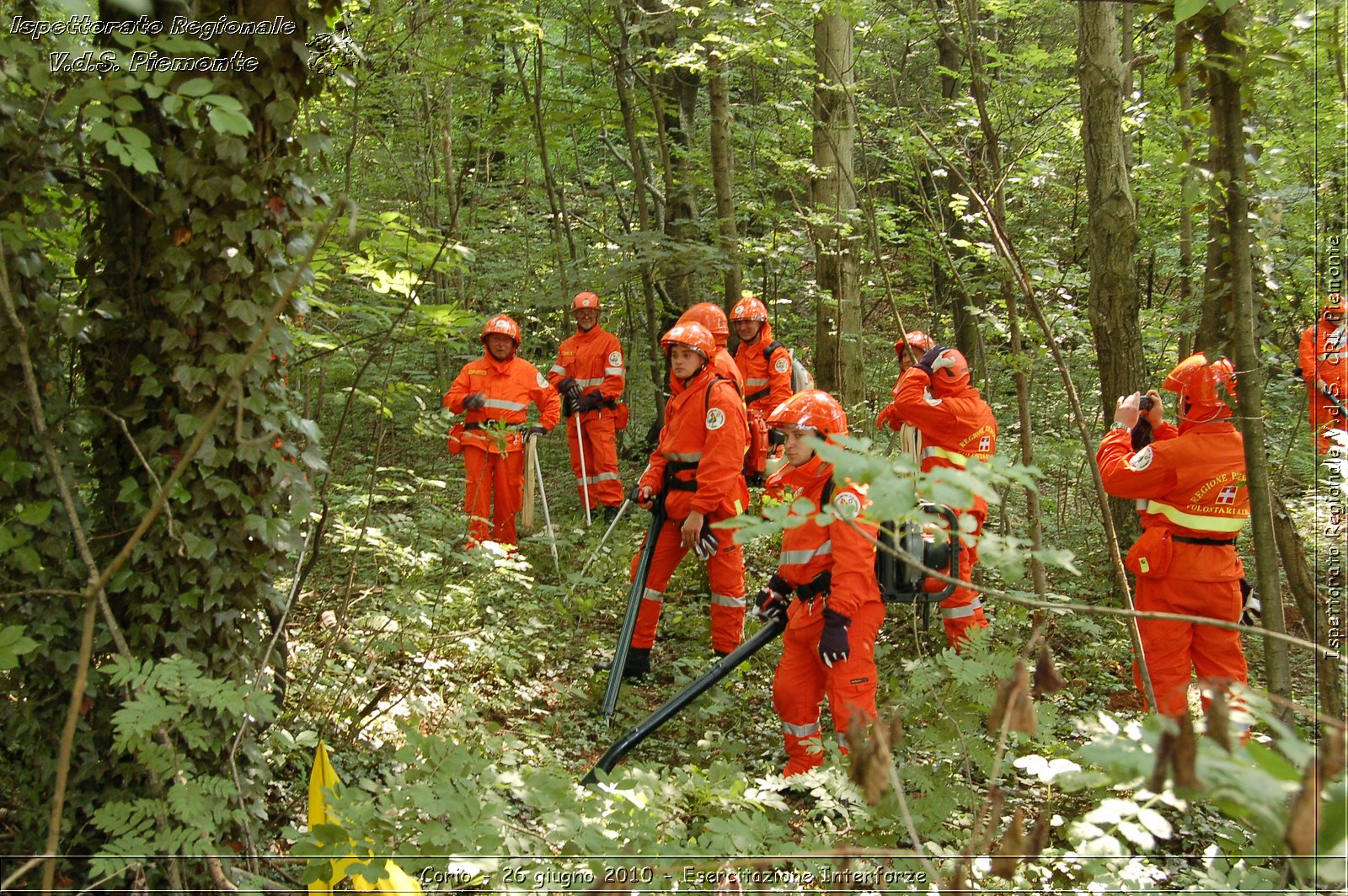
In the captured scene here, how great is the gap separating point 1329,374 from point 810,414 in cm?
254

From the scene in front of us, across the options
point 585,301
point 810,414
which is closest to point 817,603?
point 810,414

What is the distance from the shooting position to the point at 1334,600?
343 cm

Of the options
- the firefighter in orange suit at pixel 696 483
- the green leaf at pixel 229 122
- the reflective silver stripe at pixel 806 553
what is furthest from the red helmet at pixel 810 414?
the green leaf at pixel 229 122

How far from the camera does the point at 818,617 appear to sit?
4.88 meters

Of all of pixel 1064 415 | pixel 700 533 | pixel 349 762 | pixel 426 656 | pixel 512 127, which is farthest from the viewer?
pixel 1064 415

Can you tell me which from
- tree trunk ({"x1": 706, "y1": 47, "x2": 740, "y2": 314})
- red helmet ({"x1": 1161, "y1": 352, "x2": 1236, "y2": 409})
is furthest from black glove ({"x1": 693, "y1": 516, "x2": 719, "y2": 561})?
tree trunk ({"x1": 706, "y1": 47, "x2": 740, "y2": 314})

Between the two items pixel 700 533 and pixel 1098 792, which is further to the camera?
pixel 700 533

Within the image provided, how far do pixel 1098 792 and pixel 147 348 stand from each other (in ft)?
15.9

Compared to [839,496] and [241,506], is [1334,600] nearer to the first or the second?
[839,496]

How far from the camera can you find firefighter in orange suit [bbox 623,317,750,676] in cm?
616

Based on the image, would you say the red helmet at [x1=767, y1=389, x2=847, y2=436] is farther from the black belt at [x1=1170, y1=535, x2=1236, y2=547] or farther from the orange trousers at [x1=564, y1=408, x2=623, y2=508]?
the orange trousers at [x1=564, y1=408, x2=623, y2=508]

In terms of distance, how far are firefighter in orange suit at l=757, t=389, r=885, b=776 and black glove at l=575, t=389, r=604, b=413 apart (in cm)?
504

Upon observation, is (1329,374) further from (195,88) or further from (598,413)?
(598,413)

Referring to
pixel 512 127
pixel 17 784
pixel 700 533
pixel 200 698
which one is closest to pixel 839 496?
pixel 700 533
